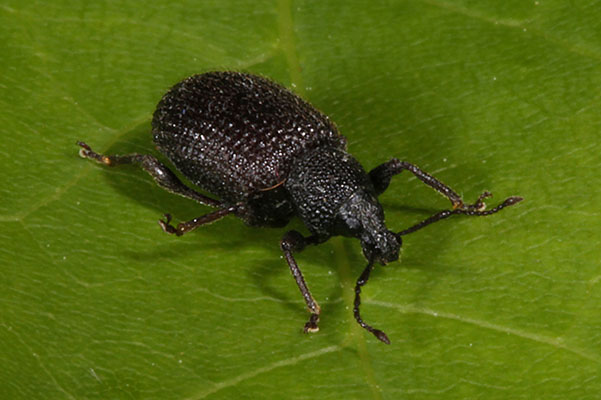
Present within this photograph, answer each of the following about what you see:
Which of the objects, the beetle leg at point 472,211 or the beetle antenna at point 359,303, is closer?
the beetle antenna at point 359,303

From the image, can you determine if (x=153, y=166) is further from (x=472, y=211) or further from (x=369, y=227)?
(x=472, y=211)

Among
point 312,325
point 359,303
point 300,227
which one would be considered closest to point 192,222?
point 300,227

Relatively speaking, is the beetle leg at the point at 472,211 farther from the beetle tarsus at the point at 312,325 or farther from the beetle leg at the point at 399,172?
the beetle tarsus at the point at 312,325

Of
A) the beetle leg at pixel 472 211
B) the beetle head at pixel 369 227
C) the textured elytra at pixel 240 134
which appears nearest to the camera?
the beetle head at pixel 369 227

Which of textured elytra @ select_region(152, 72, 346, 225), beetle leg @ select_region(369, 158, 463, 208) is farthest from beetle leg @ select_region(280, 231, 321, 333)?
beetle leg @ select_region(369, 158, 463, 208)

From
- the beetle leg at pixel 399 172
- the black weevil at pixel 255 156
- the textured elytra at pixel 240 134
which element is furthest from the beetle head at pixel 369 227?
the textured elytra at pixel 240 134

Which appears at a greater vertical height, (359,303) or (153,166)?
(153,166)
